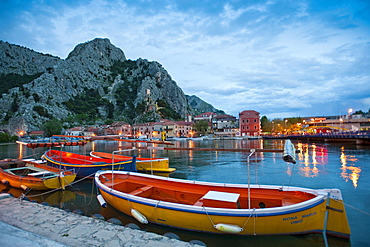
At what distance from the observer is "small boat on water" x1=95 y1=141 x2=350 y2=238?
558 centimetres

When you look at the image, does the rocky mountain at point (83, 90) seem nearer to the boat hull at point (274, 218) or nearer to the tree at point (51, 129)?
the tree at point (51, 129)

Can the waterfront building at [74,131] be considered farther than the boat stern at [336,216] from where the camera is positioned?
Yes

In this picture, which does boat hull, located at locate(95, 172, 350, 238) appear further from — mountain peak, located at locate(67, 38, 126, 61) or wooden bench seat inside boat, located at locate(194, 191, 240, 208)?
mountain peak, located at locate(67, 38, 126, 61)

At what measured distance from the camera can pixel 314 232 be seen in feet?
19.4

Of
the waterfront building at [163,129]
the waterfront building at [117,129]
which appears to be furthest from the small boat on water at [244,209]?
the waterfront building at [117,129]

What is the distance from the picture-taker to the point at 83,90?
117375 millimetres

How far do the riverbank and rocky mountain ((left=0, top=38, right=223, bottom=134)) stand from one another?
9010cm

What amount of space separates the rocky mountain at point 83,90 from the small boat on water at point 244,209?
298ft

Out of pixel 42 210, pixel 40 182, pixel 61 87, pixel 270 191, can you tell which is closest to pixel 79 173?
pixel 40 182

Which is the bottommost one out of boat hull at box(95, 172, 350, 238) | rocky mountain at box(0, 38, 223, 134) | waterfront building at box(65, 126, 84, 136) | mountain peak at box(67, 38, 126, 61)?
boat hull at box(95, 172, 350, 238)

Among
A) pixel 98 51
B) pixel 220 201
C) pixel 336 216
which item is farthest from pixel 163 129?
pixel 98 51

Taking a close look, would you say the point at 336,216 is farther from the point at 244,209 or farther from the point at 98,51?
the point at 98,51

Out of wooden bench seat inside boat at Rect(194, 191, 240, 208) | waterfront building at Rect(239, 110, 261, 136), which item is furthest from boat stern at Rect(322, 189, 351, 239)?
waterfront building at Rect(239, 110, 261, 136)

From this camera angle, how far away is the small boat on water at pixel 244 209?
18.3 feet
